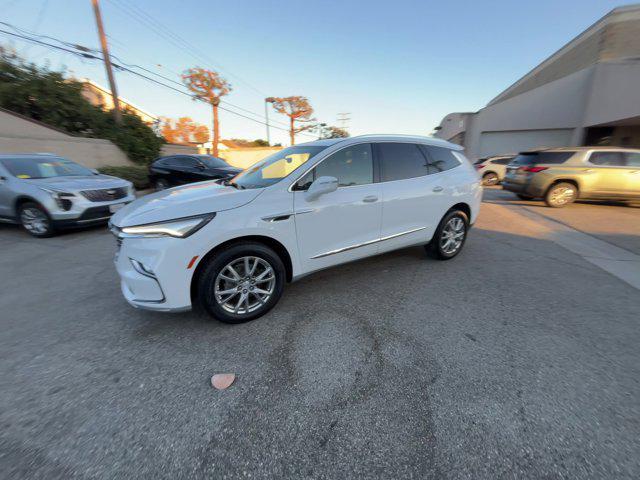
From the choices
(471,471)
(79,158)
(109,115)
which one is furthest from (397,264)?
(109,115)

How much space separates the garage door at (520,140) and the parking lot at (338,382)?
2160 cm

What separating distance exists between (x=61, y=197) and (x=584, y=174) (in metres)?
12.6

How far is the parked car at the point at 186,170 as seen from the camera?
950 centimetres

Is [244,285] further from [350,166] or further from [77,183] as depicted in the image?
[77,183]

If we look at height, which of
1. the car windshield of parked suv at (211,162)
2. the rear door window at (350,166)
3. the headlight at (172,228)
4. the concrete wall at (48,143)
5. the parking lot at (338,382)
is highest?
the concrete wall at (48,143)

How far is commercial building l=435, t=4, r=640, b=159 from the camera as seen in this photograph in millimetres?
15156

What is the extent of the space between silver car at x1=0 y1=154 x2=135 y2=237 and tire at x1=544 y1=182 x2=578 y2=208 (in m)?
11.3

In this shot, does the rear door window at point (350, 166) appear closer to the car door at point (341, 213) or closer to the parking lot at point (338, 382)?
the car door at point (341, 213)

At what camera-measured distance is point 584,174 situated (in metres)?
7.98

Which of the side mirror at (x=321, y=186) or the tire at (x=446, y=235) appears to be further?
the tire at (x=446, y=235)

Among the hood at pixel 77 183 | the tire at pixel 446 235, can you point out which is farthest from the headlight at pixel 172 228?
the hood at pixel 77 183

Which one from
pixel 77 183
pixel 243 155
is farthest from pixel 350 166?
pixel 243 155

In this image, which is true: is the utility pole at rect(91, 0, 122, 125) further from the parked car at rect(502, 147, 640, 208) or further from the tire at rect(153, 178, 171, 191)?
the parked car at rect(502, 147, 640, 208)

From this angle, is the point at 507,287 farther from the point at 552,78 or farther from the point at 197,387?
the point at 552,78
